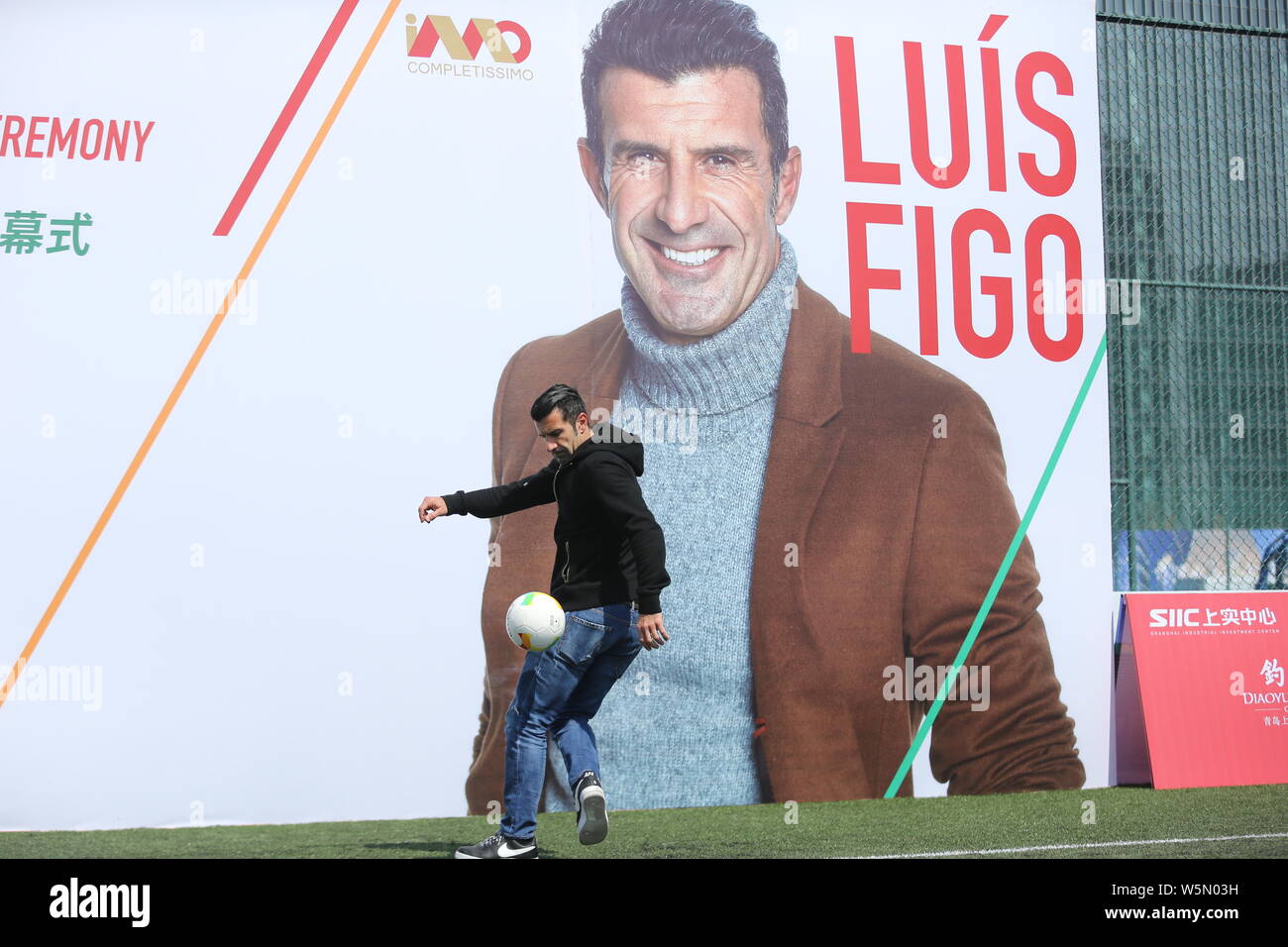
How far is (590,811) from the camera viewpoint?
529 cm

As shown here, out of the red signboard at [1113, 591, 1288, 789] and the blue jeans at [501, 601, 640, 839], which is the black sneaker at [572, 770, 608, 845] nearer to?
the blue jeans at [501, 601, 640, 839]

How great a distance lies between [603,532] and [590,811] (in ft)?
3.52

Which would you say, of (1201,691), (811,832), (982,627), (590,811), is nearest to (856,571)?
(982,627)

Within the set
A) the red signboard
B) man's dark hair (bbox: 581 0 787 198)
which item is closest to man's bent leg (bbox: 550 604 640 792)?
man's dark hair (bbox: 581 0 787 198)

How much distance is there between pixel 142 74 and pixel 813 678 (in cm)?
497

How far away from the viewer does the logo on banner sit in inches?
309

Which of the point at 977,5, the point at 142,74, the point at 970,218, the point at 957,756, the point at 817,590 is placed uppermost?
the point at 977,5

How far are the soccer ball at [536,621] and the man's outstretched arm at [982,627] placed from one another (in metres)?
3.38

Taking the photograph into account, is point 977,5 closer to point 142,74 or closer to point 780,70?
point 780,70

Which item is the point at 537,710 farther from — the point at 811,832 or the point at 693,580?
the point at 693,580

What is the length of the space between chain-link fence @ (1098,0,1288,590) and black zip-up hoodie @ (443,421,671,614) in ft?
14.8

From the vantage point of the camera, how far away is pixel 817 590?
7949mm
